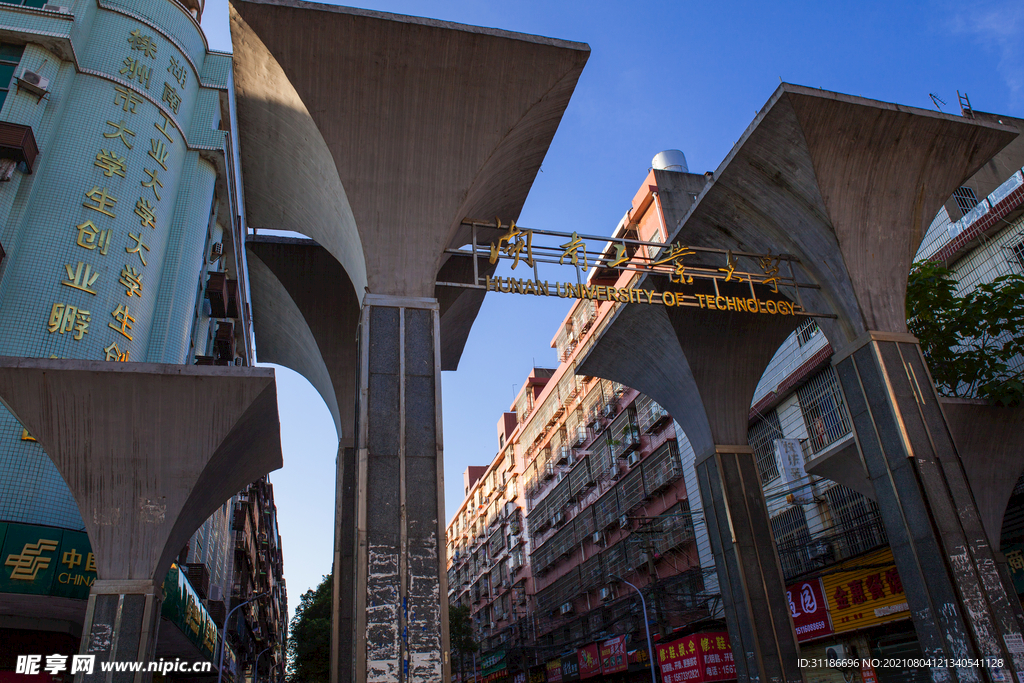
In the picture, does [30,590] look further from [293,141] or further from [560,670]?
[560,670]

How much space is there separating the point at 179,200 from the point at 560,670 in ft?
82.9

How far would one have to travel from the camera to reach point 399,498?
27.1 ft

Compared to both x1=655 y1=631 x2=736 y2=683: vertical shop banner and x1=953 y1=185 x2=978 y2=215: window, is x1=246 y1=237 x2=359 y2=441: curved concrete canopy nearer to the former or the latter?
x1=655 y1=631 x2=736 y2=683: vertical shop banner

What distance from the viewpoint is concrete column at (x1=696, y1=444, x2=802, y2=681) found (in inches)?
496

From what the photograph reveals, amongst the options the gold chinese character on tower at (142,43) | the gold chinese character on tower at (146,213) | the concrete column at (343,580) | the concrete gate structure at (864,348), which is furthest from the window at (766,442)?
the gold chinese character on tower at (142,43)

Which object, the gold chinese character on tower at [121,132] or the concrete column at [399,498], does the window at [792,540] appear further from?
the gold chinese character on tower at [121,132]

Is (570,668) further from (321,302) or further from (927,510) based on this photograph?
(927,510)

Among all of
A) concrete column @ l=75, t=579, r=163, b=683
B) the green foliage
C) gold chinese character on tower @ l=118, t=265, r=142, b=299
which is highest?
gold chinese character on tower @ l=118, t=265, r=142, b=299

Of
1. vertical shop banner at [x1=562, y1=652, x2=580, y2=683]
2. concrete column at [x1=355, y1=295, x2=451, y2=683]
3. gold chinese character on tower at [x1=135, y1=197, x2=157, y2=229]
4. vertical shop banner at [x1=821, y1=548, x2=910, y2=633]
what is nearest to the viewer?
concrete column at [x1=355, y1=295, x2=451, y2=683]

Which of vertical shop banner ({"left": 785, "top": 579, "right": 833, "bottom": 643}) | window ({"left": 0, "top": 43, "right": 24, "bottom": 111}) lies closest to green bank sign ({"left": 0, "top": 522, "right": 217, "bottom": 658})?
window ({"left": 0, "top": 43, "right": 24, "bottom": 111})

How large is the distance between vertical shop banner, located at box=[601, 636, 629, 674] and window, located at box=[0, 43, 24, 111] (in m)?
24.3

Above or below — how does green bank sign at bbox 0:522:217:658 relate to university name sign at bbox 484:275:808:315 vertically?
below

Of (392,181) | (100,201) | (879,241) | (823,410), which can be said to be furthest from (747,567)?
(100,201)

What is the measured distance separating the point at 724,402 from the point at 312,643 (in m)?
19.4
